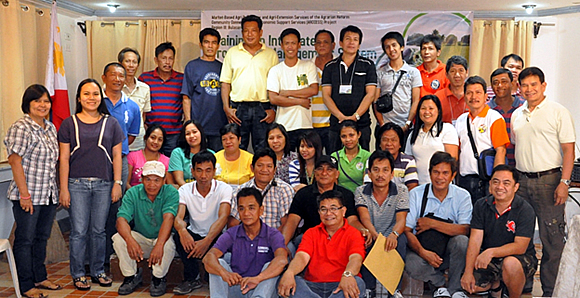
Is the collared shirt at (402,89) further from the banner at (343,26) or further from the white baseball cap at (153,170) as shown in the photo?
the white baseball cap at (153,170)

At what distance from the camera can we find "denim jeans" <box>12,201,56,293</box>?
144 inches

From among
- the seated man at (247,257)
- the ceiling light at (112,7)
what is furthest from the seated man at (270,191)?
the ceiling light at (112,7)

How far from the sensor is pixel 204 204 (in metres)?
4.06

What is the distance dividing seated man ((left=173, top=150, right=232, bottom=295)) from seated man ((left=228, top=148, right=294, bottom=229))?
14 centimetres

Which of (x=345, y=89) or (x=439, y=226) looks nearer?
(x=439, y=226)

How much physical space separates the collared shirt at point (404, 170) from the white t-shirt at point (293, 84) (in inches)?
37.5

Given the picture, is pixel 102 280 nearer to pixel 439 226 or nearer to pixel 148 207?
pixel 148 207

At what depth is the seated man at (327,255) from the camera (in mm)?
3324

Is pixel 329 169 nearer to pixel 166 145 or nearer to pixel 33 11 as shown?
pixel 166 145

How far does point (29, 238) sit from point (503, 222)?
3222 millimetres

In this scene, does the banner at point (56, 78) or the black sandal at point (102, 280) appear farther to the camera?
the banner at point (56, 78)

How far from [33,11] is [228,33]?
77.5 inches

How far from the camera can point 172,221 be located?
399 cm

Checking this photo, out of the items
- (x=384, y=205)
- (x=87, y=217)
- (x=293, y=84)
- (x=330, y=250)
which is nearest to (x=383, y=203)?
(x=384, y=205)
